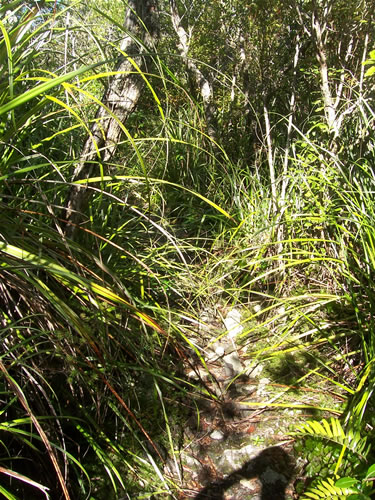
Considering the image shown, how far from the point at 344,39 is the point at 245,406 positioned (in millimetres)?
2944

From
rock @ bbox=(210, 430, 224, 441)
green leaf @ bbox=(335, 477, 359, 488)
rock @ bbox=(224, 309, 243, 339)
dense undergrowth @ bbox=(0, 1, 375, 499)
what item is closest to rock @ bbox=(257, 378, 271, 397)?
dense undergrowth @ bbox=(0, 1, 375, 499)

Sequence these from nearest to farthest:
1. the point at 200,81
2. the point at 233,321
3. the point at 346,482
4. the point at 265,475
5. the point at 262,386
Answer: the point at 346,482
the point at 265,475
the point at 262,386
the point at 233,321
the point at 200,81

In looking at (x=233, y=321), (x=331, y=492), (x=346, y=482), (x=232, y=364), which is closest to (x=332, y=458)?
(x=331, y=492)

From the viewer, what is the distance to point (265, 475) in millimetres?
2156

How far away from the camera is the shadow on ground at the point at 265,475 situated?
6.78ft

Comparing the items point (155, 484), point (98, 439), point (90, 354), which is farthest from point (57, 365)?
point (155, 484)

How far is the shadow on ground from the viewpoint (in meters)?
2.07

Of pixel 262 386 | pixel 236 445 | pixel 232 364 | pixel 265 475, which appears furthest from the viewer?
pixel 232 364

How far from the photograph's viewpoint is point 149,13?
248 cm

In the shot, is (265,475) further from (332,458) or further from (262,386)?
(262,386)

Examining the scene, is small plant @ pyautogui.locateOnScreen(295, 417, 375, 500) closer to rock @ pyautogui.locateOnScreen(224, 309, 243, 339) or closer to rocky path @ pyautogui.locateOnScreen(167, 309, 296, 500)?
rocky path @ pyautogui.locateOnScreen(167, 309, 296, 500)

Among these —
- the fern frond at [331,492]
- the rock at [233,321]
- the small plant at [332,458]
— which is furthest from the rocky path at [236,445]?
the rock at [233,321]

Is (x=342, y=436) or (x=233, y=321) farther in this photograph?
(x=233, y=321)

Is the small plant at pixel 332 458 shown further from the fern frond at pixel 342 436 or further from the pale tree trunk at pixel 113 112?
the pale tree trunk at pixel 113 112
